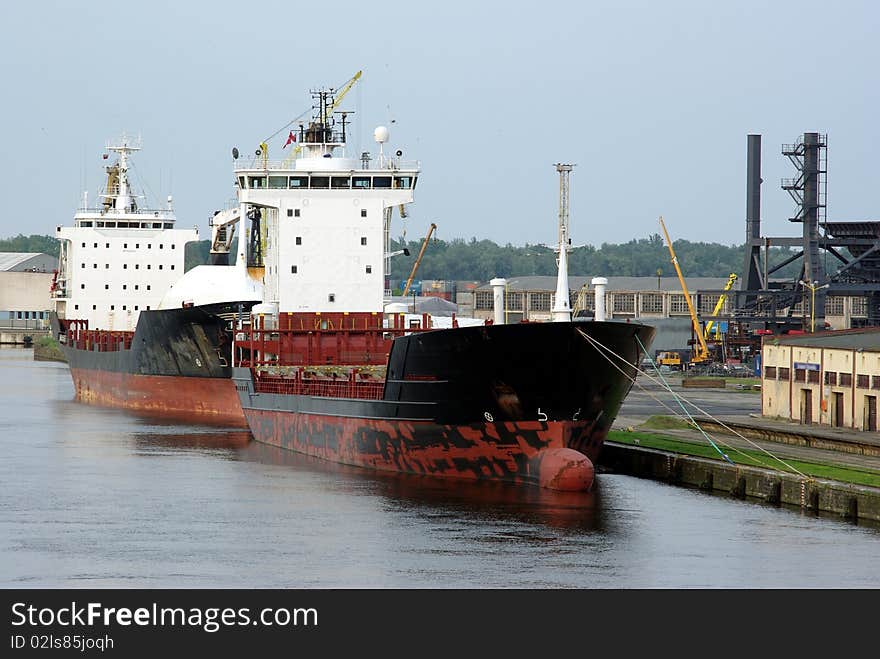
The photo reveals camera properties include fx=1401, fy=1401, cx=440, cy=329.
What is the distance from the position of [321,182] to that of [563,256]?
47.8 ft

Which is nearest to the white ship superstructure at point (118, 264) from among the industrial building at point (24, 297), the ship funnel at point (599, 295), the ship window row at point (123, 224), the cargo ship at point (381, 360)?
the ship window row at point (123, 224)

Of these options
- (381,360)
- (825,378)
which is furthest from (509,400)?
(825,378)

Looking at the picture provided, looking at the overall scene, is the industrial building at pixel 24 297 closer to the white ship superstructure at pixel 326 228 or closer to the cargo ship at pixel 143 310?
the cargo ship at pixel 143 310

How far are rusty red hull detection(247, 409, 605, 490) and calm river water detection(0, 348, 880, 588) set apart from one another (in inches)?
18.8

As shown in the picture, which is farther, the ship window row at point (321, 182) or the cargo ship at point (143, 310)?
the cargo ship at point (143, 310)

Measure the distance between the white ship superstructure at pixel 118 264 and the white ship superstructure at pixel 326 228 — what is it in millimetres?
26777

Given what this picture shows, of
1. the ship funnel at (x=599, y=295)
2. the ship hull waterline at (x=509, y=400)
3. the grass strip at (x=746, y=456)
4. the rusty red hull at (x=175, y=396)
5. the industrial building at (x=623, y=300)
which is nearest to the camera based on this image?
the grass strip at (x=746, y=456)

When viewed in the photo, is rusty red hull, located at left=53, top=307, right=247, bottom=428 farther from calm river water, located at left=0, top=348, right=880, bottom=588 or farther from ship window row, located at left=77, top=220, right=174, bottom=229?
calm river water, located at left=0, top=348, right=880, bottom=588

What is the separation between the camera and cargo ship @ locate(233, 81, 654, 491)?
99.3 ft

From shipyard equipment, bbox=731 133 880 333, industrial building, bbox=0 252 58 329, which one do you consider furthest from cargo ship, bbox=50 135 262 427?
industrial building, bbox=0 252 58 329

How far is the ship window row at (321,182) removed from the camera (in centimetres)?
4531
